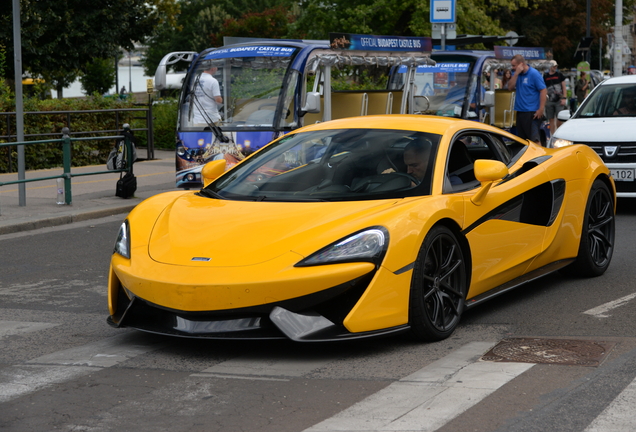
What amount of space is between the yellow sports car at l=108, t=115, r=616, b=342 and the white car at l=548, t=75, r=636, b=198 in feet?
14.3

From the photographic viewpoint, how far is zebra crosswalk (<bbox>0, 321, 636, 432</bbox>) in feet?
13.3

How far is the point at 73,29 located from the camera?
25891mm

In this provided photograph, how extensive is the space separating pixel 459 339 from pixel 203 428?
2033 mm

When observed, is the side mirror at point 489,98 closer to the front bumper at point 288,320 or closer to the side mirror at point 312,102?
the side mirror at point 312,102

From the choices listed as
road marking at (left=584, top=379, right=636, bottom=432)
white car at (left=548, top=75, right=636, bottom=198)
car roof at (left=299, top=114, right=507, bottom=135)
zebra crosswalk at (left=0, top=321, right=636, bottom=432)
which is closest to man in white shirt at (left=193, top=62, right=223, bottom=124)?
white car at (left=548, top=75, right=636, bottom=198)

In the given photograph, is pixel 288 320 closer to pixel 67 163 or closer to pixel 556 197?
pixel 556 197

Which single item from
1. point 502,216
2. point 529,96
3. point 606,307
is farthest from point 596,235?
point 529,96

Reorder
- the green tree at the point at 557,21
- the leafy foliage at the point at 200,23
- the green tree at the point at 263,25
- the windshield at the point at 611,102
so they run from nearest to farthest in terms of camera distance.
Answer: the windshield at the point at 611,102
the green tree at the point at 557,21
the green tree at the point at 263,25
the leafy foliage at the point at 200,23

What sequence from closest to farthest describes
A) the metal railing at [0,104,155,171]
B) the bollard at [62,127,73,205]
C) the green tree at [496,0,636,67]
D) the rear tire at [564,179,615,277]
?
1. the rear tire at [564,179,615,277]
2. the bollard at [62,127,73,205]
3. the metal railing at [0,104,155,171]
4. the green tree at [496,0,636,67]

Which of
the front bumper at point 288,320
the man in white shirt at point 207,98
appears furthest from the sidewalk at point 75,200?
the front bumper at point 288,320

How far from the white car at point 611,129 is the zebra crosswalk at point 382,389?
21.3ft

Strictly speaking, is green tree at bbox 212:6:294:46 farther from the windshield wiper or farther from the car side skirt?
the windshield wiper

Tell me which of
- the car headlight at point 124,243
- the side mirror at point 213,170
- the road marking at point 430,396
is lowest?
the road marking at point 430,396

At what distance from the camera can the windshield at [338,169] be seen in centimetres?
577
